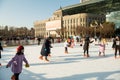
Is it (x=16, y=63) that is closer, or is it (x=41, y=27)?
(x=16, y=63)

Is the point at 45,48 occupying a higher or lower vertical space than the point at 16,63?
higher

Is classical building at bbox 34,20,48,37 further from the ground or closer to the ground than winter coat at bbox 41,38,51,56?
further from the ground

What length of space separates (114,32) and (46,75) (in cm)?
5337

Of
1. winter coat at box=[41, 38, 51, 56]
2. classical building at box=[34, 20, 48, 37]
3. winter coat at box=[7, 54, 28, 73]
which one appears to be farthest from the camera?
classical building at box=[34, 20, 48, 37]

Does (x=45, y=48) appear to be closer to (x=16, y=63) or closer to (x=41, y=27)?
(x=16, y=63)

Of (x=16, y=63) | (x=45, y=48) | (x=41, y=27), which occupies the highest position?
(x=41, y=27)

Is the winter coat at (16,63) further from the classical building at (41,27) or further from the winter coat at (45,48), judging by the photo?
the classical building at (41,27)

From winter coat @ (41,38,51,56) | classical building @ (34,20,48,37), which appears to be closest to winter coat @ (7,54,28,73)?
winter coat @ (41,38,51,56)

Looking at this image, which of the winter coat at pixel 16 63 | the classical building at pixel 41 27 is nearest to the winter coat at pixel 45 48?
the winter coat at pixel 16 63

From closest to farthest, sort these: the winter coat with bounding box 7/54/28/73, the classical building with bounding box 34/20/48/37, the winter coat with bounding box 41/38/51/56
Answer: the winter coat with bounding box 7/54/28/73, the winter coat with bounding box 41/38/51/56, the classical building with bounding box 34/20/48/37

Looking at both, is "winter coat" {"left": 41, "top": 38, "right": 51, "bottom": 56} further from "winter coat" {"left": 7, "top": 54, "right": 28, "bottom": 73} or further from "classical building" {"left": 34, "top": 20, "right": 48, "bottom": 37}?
"classical building" {"left": 34, "top": 20, "right": 48, "bottom": 37}

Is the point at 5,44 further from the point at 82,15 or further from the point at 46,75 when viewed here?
the point at 82,15

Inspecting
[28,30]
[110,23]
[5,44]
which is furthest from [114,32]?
[28,30]

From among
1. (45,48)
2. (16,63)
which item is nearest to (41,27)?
(45,48)
